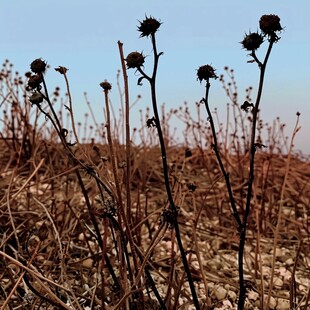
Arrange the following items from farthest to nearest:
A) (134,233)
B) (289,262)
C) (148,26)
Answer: (289,262) < (134,233) < (148,26)

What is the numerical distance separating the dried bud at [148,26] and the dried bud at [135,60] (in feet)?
0.13

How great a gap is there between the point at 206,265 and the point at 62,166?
1.73 m

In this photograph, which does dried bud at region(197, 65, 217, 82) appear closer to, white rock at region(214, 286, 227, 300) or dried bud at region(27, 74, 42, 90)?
dried bud at region(27, 74, 42, 90)

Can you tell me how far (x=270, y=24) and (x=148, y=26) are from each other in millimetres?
241

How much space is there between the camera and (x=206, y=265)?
2387mm

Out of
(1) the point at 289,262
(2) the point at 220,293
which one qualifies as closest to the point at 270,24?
(2) the point at 220,293

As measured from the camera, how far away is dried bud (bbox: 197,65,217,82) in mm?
1177

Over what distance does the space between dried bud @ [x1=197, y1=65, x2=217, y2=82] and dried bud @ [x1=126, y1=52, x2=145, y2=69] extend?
148 millimetres

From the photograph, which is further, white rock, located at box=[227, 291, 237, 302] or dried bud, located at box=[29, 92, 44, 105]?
white rock, located at box=[227, 291, 237, 302]

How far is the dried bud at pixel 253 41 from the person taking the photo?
1.14 metres

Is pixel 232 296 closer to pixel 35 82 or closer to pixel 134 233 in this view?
pixel 134 233

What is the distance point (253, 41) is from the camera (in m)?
1.14

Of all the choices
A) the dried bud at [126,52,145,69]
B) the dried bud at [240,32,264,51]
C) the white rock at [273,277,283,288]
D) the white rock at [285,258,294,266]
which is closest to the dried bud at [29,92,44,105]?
the dried bud at [126,52,145,69]

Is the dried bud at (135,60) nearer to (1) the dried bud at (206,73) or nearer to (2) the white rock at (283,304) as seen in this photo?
(1) the dried bud at (206,73)
